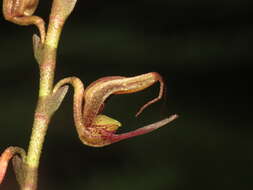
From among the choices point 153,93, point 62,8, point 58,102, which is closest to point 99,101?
point 58,102

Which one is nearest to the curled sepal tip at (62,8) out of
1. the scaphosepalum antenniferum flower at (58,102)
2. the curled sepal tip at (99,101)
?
the scaphosepalum antenniferum flower at (58,102)

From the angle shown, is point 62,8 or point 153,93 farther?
point 153,93

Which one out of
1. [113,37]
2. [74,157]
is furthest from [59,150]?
[113,37]

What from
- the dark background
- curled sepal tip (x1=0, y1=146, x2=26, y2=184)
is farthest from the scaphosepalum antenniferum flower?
the dark background

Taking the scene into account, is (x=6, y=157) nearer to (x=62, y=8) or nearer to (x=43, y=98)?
(x=43, y=98)

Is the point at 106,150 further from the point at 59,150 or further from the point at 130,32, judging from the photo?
the point at 130,32

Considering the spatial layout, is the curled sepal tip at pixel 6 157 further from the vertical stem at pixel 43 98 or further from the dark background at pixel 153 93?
the dark background at pixel 153 93

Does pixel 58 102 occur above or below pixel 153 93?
above
